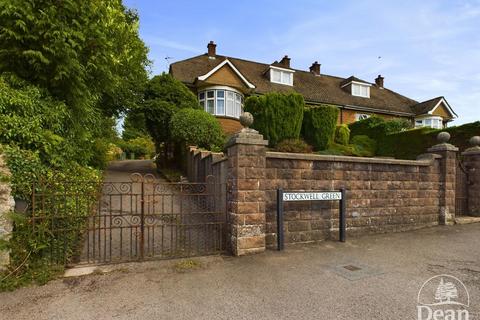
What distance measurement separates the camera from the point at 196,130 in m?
12.9

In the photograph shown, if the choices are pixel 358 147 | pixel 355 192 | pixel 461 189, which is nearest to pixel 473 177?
pixel 461 189

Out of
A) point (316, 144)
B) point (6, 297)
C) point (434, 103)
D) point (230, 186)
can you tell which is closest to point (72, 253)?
point (6, 297)

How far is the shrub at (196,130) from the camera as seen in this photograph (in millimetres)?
12875

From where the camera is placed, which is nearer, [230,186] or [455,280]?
[455,280]

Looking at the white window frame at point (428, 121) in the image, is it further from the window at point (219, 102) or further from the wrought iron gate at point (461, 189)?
the wrought iron gate at point (461, 189)

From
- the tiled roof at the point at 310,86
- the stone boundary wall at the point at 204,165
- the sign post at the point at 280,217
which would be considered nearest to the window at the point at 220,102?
the tiled roof at the point at 310,86

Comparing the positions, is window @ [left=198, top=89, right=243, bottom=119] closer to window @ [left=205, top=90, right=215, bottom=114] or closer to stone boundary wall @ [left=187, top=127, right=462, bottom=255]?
window @ [left=205, top=90, right=215, bottom=114]

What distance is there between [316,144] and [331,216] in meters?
8.65

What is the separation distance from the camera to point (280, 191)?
5.93 m

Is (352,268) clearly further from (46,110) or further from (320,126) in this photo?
(320,126)

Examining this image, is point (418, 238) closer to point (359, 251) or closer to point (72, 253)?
point (359, 251)

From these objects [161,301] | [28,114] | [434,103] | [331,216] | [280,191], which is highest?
[434,103]

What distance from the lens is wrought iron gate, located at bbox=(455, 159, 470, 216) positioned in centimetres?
915

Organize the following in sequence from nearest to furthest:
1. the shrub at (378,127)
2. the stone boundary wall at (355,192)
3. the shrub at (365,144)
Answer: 1. the stone boundary wall at (355,192)
2. the shrub at (365,144)
3. the shrub at (378,127)
